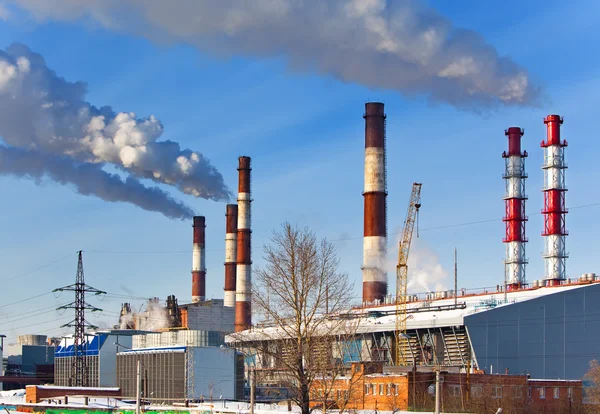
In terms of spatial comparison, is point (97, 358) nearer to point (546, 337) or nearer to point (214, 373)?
point (214, 373)

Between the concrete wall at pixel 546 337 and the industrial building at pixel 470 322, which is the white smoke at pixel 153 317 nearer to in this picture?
the industrial building at pixel 470 322

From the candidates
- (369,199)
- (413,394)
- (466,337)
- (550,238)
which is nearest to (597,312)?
(466,337)

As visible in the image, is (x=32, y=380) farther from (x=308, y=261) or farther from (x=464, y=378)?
(x=308, y=261)

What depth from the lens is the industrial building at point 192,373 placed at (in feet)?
235

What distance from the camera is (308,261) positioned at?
31.2m

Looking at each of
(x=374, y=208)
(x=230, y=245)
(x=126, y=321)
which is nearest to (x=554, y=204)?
(x=374, y=208)

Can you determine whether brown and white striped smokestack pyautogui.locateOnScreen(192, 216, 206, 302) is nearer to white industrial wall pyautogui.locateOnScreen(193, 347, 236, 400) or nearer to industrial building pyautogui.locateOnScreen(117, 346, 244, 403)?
industrial building pyautogui.locateOnScreen(117, 346, 244, 403)

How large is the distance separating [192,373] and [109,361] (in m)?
19.8

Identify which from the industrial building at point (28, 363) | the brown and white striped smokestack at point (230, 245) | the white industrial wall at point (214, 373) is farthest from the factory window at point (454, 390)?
the brown and white striped smokestack at point (230, 245)

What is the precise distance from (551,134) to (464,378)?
53.0 m

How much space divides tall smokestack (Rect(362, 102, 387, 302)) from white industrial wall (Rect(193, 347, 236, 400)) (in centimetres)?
2164

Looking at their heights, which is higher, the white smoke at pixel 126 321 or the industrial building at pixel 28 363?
the white smoke at pixel 126 321

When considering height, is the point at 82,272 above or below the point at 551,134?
below

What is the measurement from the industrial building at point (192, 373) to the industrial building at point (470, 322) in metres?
2.83
